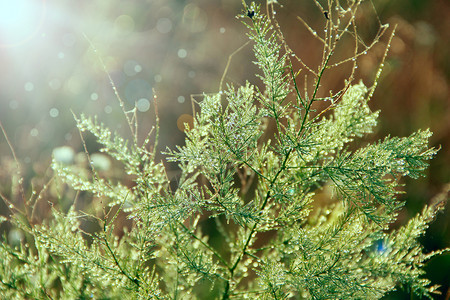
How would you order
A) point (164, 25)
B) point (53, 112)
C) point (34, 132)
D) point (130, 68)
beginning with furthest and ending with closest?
point (164, 25) → point (130, 68) → point (53, 112) → point (34, 132)

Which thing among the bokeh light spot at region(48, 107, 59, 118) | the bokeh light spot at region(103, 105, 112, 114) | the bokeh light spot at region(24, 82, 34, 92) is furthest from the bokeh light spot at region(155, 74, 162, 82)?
the bokeh light spot at region(24, 82, 34, 92)

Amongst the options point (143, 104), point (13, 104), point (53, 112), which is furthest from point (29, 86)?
point (143, 104)

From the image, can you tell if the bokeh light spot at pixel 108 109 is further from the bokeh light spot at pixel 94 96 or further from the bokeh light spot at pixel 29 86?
the bokeh light spot at pixel 29 86

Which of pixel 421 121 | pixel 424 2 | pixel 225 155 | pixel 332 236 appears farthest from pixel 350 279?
pixel 424 2

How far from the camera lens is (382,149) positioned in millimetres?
345

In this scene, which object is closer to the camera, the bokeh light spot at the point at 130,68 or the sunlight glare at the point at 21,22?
the sunlight glare at the point at 21,22

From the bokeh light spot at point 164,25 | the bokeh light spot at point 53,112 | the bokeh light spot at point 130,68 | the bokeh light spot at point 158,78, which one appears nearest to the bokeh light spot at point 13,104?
the bokeh light spot at point 53,112

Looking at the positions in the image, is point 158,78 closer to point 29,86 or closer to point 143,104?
point 143,104

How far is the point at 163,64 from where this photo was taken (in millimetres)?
1620

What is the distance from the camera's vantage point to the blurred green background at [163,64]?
47.6 inches

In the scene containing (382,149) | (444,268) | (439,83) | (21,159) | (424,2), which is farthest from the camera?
(424,2)

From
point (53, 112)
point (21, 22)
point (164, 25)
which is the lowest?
point (53, 112)

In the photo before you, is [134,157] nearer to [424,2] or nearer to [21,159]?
[21,159]

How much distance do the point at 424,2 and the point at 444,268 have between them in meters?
1.01
